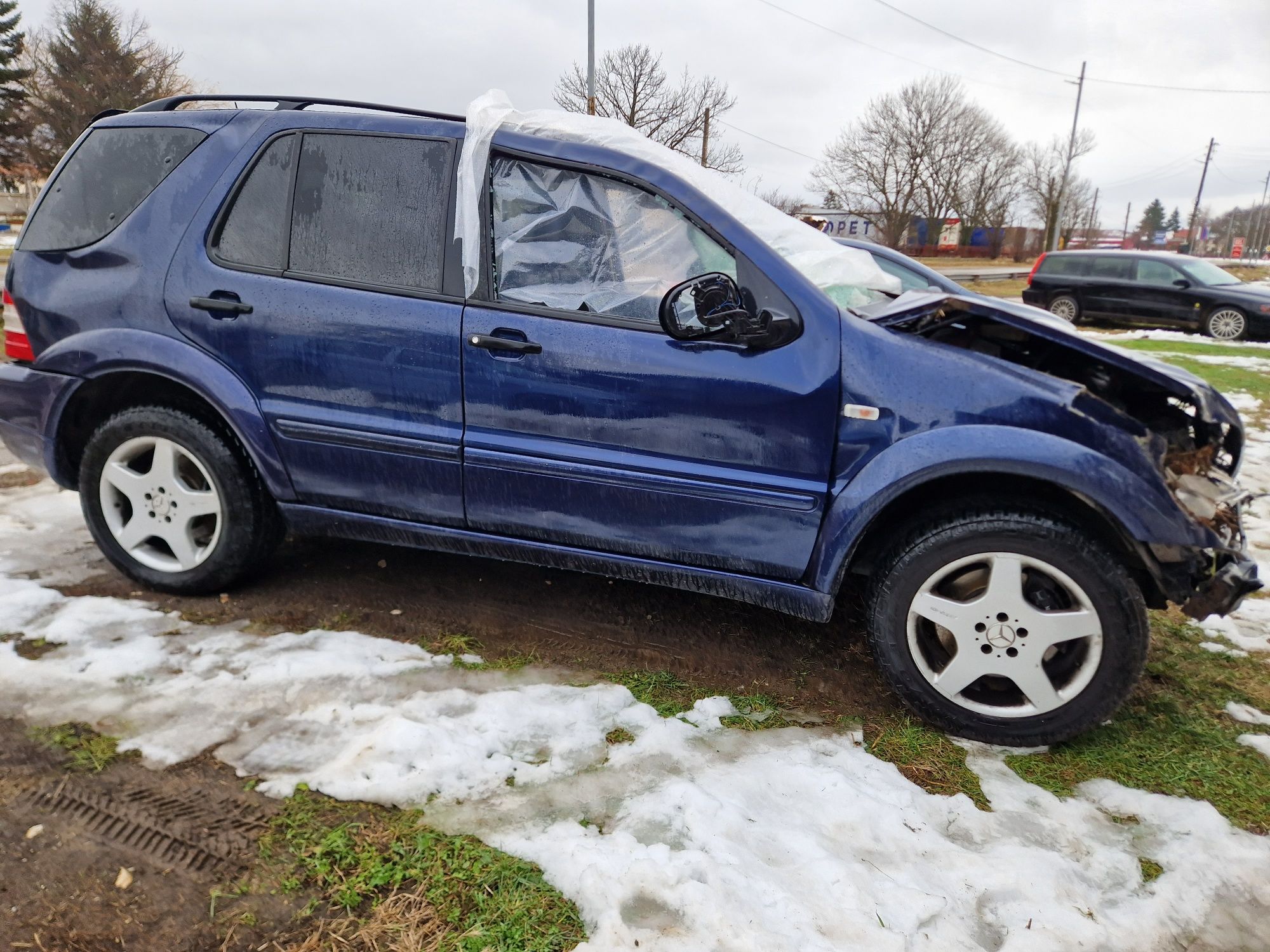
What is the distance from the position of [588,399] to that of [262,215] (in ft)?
4.71

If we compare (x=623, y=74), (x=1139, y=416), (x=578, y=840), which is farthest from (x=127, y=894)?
(x=623, y=74)

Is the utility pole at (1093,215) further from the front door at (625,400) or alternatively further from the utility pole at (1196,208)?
the front door at (625,400)

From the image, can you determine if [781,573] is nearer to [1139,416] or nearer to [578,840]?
[578,840]

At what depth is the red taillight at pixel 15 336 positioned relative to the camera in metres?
3.37

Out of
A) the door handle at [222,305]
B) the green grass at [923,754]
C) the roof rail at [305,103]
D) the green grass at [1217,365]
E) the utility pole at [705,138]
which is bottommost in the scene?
the green grass at [923,754]

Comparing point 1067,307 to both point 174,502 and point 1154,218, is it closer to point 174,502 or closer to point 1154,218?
point 174,502

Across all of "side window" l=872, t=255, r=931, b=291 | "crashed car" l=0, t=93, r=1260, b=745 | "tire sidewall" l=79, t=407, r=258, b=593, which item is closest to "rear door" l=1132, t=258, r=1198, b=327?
"side window" l=872, t=255, r=931, b=291

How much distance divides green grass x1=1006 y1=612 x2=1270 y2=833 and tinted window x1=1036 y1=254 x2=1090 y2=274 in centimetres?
1489

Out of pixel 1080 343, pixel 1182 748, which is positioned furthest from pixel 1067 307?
pixel 1182 748

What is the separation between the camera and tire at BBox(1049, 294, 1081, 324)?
1606 centimetres

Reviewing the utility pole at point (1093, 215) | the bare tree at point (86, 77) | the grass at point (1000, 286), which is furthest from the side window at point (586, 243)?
the utility pole at point (1093, 215)

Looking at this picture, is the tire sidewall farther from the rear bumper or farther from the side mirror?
the side mirror

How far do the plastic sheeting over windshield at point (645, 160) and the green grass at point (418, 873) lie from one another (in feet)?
5.49

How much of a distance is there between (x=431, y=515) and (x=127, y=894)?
4.80 feet
